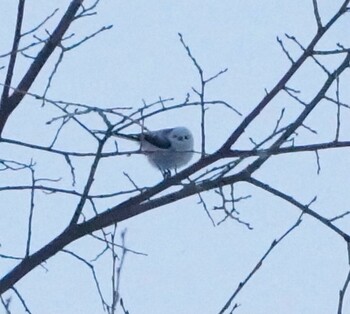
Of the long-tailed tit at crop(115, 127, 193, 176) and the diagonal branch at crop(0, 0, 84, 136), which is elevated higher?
the long-tailed tit at crop(115, 127, 193, 176)

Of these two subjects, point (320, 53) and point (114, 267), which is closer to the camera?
point (114, 267)

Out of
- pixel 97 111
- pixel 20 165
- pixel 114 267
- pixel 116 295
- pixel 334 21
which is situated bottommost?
pixel 116 295

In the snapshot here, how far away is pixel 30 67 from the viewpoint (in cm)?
349

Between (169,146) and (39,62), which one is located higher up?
(169,146)

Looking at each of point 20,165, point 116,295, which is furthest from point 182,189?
point 116,295

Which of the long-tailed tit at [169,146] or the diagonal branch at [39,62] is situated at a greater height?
the long-tailed tit at [169,146]

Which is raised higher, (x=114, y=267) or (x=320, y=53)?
(x=320, y=53)

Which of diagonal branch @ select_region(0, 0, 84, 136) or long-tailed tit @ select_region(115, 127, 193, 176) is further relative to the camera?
long-tailed tit @ select_region(115, 127, 193, 176)

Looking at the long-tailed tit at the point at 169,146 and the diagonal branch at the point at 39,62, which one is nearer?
the diagonal branch at the point at 39,62

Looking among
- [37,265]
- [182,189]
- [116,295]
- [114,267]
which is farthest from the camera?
[182,189]

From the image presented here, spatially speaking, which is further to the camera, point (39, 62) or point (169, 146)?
point (169, 146)

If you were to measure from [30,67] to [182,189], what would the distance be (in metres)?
0.61

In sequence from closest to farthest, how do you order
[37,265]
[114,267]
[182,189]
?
[114,267], [37,265], [182,189]

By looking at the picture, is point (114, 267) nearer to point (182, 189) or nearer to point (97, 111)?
point (97, 111)
